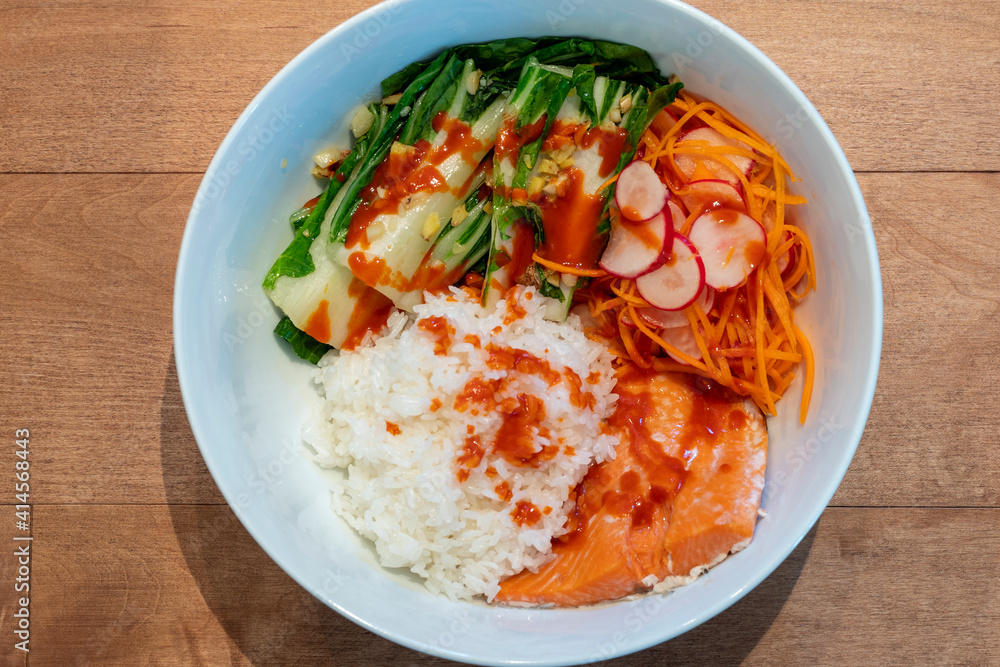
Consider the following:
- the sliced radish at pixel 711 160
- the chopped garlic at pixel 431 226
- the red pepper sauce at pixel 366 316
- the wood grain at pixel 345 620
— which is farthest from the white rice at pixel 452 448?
the sliced radish at pixel 711 160

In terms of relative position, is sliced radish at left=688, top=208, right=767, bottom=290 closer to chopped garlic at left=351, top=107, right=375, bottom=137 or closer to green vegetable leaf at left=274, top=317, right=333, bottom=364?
chopped garlic at left=351, top=107, right=375, bottom=137

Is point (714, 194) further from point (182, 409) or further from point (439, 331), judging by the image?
point (182, 409)

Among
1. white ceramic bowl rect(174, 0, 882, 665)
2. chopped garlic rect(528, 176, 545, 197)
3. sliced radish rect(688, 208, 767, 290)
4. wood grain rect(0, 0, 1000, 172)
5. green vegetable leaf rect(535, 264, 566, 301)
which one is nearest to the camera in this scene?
white ceramic bowl rect(174, 0, 882, 665)

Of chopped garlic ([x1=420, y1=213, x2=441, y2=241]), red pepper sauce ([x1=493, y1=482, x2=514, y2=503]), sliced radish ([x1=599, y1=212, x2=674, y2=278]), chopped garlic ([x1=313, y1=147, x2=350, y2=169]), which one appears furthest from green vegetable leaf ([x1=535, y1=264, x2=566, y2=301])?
chopped garlic ([x1=313, y1=147, x2=350, y2=169])

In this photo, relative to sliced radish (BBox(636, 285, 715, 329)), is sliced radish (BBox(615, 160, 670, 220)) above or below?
above

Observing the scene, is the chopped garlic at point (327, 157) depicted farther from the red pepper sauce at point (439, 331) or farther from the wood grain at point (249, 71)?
the red pepper sauce at point (439, 331)

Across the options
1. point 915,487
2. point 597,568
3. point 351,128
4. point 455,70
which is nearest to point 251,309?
point 351,128

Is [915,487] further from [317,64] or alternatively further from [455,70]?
[317,64]
